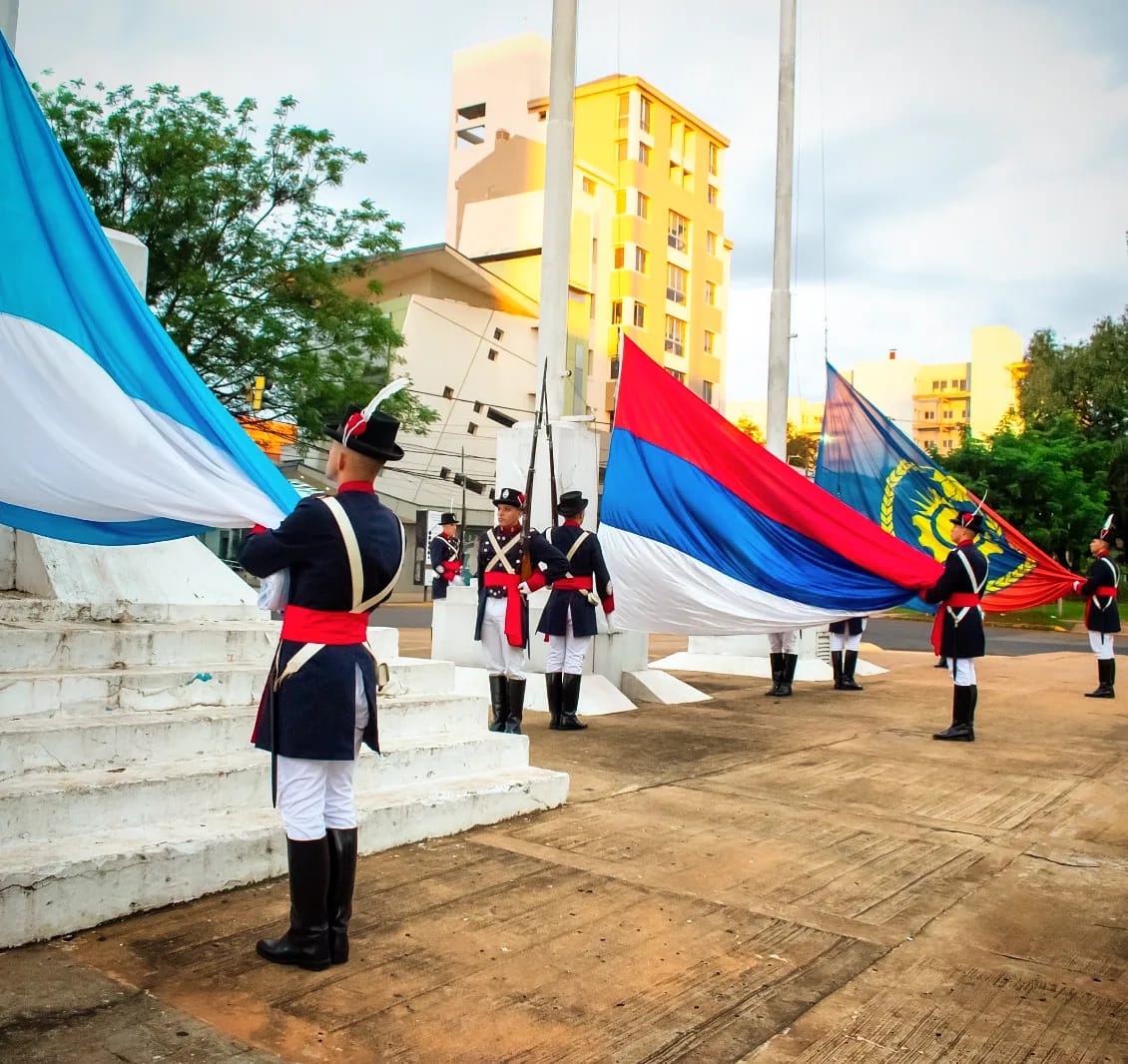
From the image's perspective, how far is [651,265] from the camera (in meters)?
49.2

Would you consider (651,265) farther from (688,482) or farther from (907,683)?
(688,482)

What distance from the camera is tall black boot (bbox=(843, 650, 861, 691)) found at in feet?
41.2

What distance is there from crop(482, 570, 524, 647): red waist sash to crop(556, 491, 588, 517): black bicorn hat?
99cm

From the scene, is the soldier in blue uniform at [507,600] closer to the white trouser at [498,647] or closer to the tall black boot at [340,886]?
the white trouser at [498,647]

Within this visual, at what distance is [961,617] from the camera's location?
8789 millimetres

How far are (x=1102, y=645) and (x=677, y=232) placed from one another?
41.4 meters

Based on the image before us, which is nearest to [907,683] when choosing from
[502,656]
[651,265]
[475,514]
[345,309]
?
[502,656]

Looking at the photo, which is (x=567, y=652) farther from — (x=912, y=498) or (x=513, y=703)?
(x=912, y=498)

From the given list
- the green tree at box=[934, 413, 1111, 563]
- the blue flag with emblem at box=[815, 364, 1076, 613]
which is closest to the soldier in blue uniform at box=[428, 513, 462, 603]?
the blue flag with emblem at box=[815, 364, 1076, 613]

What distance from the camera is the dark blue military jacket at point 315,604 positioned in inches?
144

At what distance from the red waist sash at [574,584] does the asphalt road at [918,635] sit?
1275 centimetres

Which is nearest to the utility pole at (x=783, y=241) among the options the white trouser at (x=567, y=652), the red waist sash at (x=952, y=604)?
the red waist sash at (x=952, y=604)

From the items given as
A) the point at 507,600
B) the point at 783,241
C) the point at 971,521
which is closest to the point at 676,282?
the point at 783,241

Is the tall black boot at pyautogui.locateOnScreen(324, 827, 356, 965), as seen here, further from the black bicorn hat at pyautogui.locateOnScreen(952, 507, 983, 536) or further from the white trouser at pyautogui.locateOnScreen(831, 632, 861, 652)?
the white trouser at pyautogui.locateOnScreen(831, 632, 861, 652)
